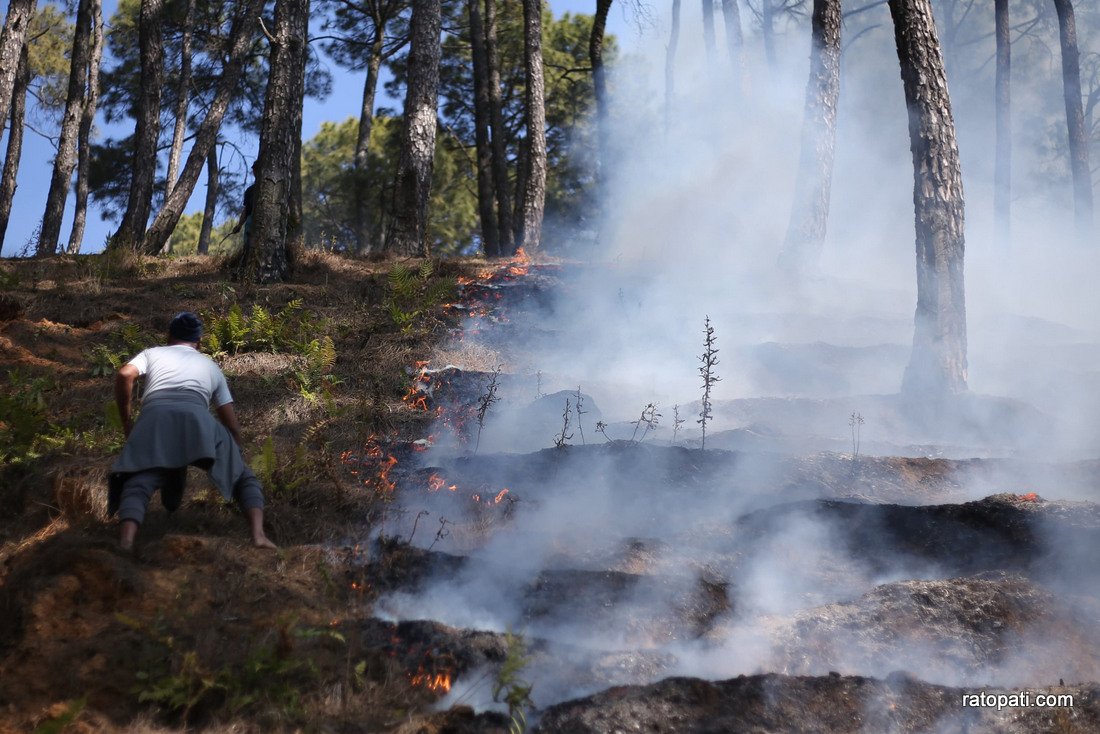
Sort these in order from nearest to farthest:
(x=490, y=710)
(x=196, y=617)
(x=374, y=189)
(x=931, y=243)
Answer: (x=490, y=710)
(x=196, y=617)
(x=931, y=243)
(x=374, y=189)

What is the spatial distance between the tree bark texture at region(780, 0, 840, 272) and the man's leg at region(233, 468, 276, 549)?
9.07 m

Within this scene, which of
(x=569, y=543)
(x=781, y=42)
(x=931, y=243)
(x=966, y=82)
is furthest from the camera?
(x=966, y=82)

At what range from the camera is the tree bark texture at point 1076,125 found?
1698cm

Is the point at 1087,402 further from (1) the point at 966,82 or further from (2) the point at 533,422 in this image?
(1) the point at 966,82

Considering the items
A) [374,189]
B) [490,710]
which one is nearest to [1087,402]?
[490,710]

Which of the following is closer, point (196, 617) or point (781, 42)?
point (196, 617)

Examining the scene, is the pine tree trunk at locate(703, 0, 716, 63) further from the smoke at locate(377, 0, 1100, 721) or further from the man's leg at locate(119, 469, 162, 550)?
the man's leg at locate(119, 469, 162, 550)

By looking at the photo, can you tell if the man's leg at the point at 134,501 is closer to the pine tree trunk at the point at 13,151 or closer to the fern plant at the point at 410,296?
the fern plant at the point at 410,296

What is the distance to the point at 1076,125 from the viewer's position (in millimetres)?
17750

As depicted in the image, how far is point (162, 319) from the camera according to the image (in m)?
9.00

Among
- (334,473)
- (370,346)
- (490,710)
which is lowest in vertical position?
(490,710)

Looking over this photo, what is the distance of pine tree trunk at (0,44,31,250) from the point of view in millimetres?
16109

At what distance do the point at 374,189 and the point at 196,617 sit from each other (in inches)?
703

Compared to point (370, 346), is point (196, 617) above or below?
below
